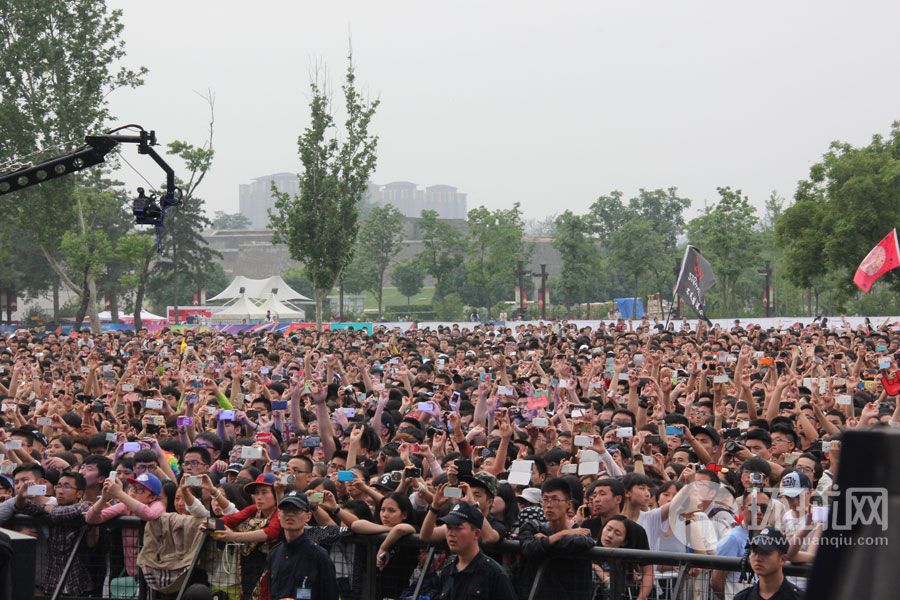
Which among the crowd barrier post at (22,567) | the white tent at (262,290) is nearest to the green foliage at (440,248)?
the white tent at (262,290)

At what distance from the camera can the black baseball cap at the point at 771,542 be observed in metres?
4.83

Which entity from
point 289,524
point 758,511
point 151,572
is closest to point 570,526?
point 758,511

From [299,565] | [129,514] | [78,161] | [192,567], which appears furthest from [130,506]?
[78,161]

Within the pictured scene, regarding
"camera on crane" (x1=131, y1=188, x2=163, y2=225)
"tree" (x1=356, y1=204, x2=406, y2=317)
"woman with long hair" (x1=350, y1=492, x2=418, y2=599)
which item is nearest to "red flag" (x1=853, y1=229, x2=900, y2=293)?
"camera on crane" (x1=131, y1=188, x2=163, y2=225)

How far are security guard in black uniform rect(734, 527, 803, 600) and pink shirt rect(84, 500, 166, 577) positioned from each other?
4.16 m

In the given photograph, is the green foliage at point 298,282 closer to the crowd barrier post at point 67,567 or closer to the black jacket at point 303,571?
the crowd barrier post at point 67,567

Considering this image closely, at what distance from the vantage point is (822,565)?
140 centimetres

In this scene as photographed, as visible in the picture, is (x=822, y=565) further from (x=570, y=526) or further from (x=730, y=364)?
(x=730, y=364)

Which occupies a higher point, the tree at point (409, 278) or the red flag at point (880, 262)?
the tree at point (409, 278)

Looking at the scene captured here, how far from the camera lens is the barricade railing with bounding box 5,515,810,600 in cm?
543

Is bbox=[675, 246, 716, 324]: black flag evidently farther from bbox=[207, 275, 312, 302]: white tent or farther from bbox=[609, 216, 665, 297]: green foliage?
bbox=[207, 275, 312, 302]: white tent

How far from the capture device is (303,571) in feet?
19.3

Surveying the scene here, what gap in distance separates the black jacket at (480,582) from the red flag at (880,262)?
827 inches

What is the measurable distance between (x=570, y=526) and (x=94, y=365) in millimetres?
10949
